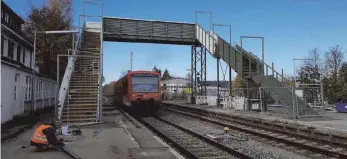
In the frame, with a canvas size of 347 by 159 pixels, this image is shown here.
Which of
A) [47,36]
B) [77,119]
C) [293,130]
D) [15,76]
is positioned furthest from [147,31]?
[293,130]

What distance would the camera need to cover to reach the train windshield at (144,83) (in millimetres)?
24547

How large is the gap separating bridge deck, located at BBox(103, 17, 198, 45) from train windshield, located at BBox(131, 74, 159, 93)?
1008 centimetres

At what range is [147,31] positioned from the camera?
3444 cm

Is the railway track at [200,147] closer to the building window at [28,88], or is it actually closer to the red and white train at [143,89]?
the red and white train at [143,89]

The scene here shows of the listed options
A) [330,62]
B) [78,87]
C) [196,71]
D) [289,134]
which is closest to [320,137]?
[289,134]

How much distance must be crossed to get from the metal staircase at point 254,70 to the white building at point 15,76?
14.0 metres

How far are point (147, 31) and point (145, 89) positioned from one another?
36.3ft

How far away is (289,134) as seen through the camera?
1462 cm

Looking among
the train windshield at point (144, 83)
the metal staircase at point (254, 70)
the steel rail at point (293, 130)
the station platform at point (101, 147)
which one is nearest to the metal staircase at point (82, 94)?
the train windshield at point (144, 83)

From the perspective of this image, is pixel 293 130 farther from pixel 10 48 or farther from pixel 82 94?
pixel 10 48

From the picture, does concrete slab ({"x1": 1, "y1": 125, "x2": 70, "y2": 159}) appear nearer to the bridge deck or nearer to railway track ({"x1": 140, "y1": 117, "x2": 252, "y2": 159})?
railway track ({"x1": 140, "y1": 117, "x2": 252, "y2": 159})

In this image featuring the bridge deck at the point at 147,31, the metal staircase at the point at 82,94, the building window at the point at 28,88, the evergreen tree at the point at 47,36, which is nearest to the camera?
the metal staircase at the point at 82,94

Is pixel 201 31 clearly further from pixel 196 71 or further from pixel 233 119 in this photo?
pixel 233 119

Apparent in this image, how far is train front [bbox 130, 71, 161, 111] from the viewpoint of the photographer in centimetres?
2428
